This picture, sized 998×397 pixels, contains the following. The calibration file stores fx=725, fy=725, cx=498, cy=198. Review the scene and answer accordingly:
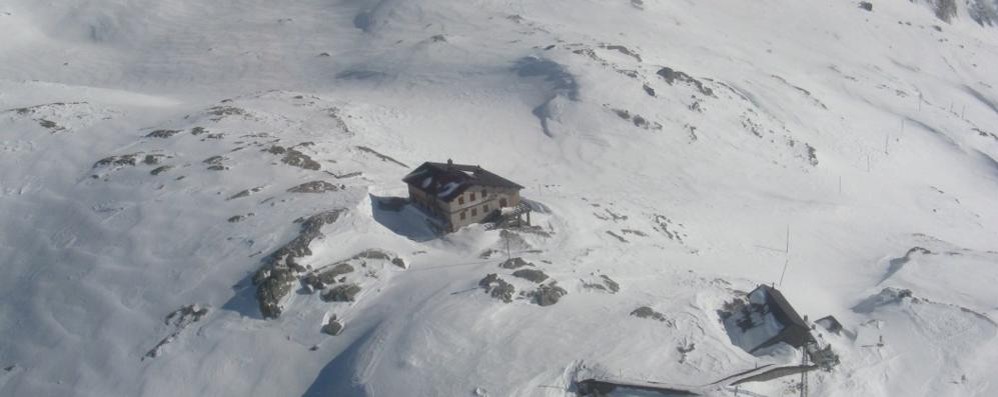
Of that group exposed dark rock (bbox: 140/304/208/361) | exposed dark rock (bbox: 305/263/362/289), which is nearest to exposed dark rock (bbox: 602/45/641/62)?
exposed dark rock (bbox: 305/263/362/289)

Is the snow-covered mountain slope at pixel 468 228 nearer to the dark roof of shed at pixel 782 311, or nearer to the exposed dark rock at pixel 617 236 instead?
the exposed dark rock at pixel 617 236

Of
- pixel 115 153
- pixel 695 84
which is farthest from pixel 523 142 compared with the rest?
pixel 115 153

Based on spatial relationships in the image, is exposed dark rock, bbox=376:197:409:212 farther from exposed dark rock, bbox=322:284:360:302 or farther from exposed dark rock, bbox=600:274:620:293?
exposed dark rock, bbox=600:274:620:293

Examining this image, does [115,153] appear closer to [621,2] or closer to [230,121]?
[230,121]

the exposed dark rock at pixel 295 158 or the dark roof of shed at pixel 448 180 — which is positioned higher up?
the dark roof of shed at pixel 448 180

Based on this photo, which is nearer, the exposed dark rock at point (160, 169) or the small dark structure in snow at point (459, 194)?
the small dark structure in snow at point (459, 194)

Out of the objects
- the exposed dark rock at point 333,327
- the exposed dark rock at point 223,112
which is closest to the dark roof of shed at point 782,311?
the exposed dark rock at point 333,327

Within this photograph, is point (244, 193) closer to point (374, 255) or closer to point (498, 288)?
point (374, 255)
